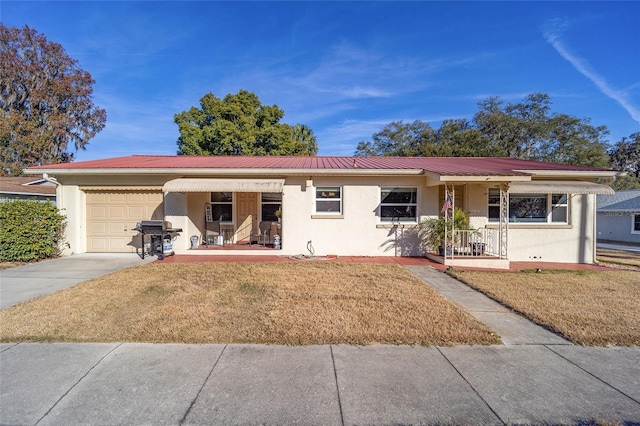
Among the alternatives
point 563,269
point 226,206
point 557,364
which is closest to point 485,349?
point 557,364

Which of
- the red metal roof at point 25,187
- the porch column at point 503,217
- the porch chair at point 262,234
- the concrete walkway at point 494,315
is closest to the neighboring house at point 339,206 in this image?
the porch column at point 503,217

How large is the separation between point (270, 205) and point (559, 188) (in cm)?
1081

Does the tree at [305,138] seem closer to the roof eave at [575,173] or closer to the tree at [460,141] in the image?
the tree at [460,141]

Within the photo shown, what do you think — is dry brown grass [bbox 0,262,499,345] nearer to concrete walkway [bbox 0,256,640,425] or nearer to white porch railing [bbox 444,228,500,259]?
concrete walkway [bbox 0,256,640,425]

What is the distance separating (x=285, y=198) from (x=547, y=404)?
9.38 metres

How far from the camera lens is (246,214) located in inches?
527

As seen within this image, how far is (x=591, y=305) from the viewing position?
601 centimetres

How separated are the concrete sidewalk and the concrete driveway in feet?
10.7

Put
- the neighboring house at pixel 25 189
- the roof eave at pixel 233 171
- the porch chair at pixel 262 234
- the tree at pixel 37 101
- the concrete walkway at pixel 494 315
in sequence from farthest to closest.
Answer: the tree at pixel 37 101 → the neighboring house at pixel 25 189 → the porch chair at pixel 262 234 → the roof eave at pixel 233 171 → the concrete walkway at pixel 494 315

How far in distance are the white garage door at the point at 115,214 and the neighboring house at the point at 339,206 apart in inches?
1.5

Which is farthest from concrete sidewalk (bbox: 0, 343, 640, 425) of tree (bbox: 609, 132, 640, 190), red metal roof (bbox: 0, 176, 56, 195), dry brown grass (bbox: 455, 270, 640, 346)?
tree (bbox: 609, 132, 640, 190)

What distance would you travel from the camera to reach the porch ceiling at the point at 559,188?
391 inches

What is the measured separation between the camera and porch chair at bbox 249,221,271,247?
1235 centimetres

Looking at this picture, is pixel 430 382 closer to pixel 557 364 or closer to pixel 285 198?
pixel 557 364
